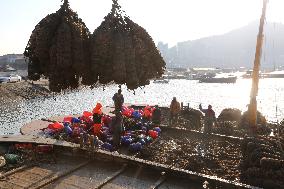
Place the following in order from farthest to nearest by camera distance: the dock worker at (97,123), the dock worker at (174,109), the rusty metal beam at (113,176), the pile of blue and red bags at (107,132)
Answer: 1. the dock worker at (174,109)
2. the dock worker at (97,123)
3. the pile of blue and red bags at (107,132)
4. the rusty metal beam at (113,176)

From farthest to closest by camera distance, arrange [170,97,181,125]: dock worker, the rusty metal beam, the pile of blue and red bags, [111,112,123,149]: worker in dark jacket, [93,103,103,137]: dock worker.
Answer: [170,97,181,125]: dock worker, [93,103,103,137]: dock worker, the pile of blue and red bags, [111,112,123,149]: worker in dark jacket, the rusty metal beam

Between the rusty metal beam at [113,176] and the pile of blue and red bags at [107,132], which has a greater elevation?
the rusty metal beam at [113,176]

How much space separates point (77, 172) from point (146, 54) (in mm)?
4565

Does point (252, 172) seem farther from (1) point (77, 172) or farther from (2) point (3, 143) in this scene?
(2) point (3, 143)

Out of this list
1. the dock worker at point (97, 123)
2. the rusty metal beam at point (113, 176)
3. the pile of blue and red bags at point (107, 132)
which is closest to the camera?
the rusty metal beam at point (113, 176)

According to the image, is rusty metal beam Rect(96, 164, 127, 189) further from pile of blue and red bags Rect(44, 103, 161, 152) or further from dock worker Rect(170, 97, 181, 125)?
dock worker Rect(170, 97, 181, 125)

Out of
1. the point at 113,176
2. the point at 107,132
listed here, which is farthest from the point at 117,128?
the point at 113,176

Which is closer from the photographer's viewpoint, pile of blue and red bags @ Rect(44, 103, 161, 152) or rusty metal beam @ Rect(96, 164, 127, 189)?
rusty metal beam @ Rect(96, 164, 127, 189)

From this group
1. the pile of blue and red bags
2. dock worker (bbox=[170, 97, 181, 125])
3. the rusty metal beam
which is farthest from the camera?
dock worker (bbox=[170, 97, 181, 125])

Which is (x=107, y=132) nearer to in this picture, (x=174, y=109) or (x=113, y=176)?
(x=174, y=109)

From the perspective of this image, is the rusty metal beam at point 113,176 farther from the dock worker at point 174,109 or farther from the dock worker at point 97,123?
the dock worker at point 174,109

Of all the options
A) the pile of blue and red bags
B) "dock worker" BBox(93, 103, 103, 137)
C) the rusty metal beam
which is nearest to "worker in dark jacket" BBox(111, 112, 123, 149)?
the pile of blue and red bags

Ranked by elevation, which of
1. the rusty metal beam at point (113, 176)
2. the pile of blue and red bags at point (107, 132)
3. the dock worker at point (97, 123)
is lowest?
the pile of blue and red bags at point (107, 132)

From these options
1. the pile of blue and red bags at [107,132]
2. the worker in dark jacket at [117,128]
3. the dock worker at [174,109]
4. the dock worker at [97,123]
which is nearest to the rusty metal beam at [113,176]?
the worker in dark jacket at [117,128]
